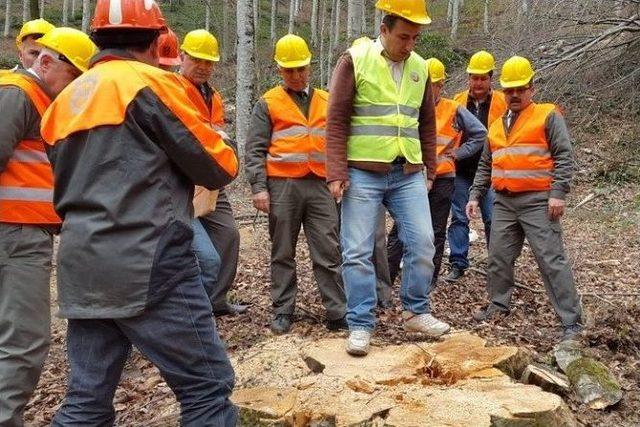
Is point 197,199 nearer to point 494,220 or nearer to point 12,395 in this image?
point 12,395

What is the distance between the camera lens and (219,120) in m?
5.77

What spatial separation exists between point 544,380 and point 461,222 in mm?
3762

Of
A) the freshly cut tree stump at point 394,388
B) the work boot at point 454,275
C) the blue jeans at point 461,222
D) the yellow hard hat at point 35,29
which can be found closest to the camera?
the freshly cut tree stump at point 394,388

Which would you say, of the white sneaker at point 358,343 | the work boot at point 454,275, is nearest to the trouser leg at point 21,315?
the white sneaker at point 358,343

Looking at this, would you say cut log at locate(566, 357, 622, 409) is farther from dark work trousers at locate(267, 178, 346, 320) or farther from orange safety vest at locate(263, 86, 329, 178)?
orange safety vest at locate(263, 86, 329, 178)

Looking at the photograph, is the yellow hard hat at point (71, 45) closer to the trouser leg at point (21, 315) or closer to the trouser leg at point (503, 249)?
the trouser leg at point (21, 315)

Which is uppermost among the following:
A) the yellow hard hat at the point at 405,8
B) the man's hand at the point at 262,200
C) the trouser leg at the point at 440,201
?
the yellow hard hat at the point at 405,8

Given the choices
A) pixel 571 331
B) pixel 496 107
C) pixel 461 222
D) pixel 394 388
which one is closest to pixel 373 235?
pixel 394 388

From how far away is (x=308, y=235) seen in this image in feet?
17.9

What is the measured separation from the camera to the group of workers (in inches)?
102

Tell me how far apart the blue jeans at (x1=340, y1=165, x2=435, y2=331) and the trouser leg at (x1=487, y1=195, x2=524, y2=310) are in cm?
167

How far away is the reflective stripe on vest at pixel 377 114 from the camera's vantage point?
13.9 feet

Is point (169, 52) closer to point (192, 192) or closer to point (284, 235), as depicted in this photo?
point (284, 235)

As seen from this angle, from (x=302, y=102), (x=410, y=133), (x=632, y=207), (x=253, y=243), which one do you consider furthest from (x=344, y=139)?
(x=632, y=207)
